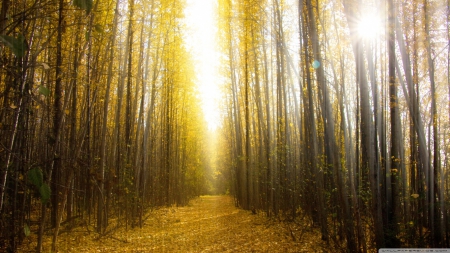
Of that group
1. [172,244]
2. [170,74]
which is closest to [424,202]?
[172,244]

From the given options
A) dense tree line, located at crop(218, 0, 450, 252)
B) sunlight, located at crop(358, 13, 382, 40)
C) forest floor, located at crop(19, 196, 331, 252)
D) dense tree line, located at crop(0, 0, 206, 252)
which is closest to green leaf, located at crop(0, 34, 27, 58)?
→ dense tree line, located at crop(0, 0, 206, 252)

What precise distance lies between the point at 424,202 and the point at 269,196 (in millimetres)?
5973

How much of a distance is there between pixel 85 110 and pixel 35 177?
690cm

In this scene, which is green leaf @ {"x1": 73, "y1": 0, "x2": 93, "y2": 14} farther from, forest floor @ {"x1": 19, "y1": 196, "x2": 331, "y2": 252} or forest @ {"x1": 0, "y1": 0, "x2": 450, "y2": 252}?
forest floor @ {"x1": 19, "y1": 196, "x2": 331, "y2": 252}

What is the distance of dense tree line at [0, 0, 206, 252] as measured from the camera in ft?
8.00

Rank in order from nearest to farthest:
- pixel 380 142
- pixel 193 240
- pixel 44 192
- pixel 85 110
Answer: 1. pixel 44 192
2. pixel 380 142
3. pixel 193 240
4. pixel 85 110

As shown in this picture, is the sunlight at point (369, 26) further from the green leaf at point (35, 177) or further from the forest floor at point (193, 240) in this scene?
the green leaf at point (35, 177)

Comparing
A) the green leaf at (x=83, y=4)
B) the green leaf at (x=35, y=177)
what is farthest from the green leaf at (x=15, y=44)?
the green leaf at (x=35, y=177)

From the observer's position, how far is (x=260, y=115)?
11.7 meters

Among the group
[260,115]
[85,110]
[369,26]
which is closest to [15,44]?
[369,26]

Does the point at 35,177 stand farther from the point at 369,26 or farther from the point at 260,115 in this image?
the point at 260,115

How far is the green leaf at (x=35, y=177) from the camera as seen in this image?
5.12 feet

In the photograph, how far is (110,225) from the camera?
331 inches

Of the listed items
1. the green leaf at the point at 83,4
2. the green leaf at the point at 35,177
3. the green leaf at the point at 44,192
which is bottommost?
the green leaf at the point at 44,192
